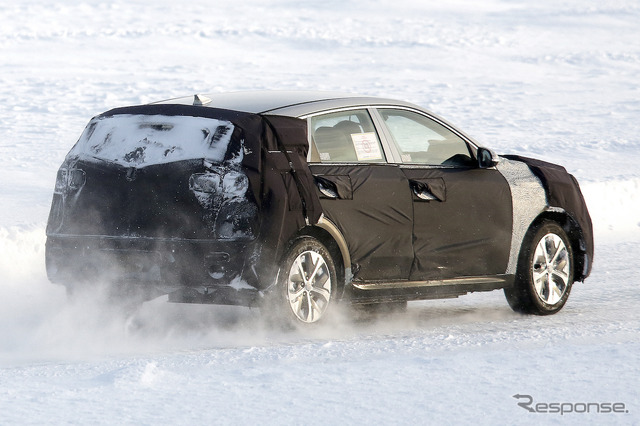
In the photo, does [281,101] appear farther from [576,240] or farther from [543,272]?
[576,240]

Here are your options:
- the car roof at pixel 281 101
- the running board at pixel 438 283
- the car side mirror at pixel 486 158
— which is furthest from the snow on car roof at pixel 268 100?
the running board at pixel 438 283

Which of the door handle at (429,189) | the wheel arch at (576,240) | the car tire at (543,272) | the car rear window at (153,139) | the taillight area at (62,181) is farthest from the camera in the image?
the wheel arch at (576,240)

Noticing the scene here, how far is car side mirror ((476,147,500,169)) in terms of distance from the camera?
27.8 feet

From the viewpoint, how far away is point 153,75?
91.5 feet

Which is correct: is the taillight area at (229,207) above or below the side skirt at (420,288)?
above

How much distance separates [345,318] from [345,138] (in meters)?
1.28

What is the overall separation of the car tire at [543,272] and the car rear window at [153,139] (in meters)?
2.82

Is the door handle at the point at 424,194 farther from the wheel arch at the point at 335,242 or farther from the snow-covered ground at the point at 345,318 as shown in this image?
the snow-covered ground at the point at 345,318

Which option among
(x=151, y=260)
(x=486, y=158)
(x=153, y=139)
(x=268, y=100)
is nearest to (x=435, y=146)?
(x=486, y=158)

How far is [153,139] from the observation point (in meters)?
7.39

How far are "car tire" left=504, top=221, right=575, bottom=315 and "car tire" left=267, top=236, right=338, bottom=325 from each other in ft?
6.02

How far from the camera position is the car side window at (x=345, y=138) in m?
7.68

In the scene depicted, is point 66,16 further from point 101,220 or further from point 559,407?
point 559,407

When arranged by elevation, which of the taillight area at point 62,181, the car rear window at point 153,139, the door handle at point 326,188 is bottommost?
the taillight area at point 62,181
